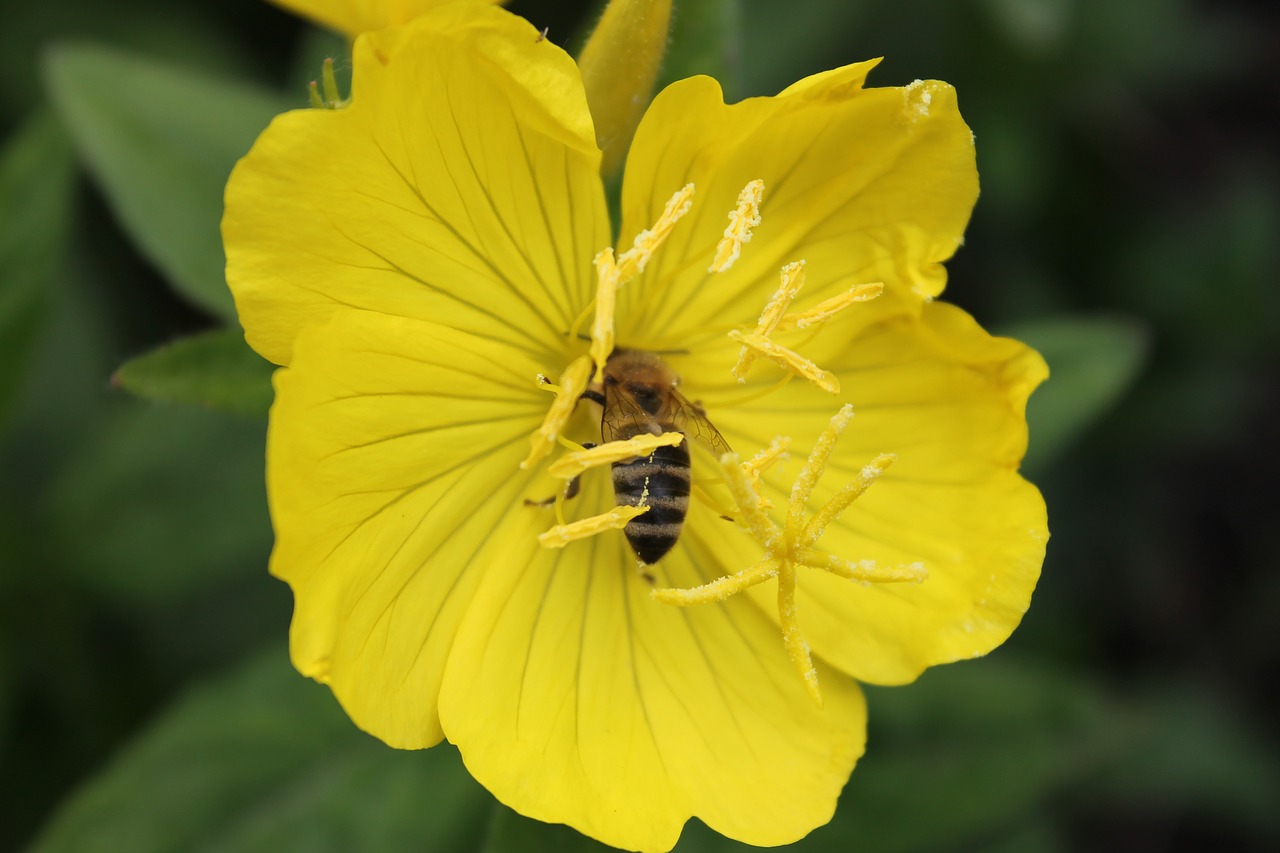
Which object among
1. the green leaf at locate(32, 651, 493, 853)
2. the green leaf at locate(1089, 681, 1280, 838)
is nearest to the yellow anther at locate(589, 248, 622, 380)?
the green leaf at locate(32, 651, 493, 853)

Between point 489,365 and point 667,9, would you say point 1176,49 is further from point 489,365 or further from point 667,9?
point 489,365

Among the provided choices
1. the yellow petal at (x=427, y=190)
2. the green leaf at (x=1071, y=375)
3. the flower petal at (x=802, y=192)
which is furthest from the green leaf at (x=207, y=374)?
the green leaf at (x=1071, y=375)

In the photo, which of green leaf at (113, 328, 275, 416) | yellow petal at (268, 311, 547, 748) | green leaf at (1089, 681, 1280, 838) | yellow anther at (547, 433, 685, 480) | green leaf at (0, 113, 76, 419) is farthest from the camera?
green leaf at (1089, 681, 1280, 838)

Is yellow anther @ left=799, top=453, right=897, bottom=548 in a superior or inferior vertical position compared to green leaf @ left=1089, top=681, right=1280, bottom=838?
superior

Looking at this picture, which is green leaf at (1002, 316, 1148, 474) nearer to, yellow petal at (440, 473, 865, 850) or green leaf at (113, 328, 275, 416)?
yellow petal at (440, 473, 865, 850)

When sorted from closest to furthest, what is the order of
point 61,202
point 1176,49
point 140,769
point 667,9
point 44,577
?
point 667,9 → point 140,769 → point 61,202 → point 44,577 → point 1176,49

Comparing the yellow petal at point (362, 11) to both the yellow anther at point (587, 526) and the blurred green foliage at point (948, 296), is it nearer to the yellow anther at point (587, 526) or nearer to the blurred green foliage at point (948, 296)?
the blurred green foliage at point (948, 296)

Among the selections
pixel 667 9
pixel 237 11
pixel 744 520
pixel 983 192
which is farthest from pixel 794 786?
pixel 237 11

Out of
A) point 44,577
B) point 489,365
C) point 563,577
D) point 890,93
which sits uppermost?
point 890,93
